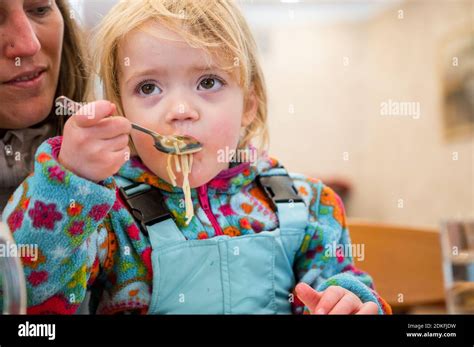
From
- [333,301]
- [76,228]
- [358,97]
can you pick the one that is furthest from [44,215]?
[358,97]

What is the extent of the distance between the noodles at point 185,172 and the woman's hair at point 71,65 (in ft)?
0.48

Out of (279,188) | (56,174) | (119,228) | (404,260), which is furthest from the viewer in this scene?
(404,260)

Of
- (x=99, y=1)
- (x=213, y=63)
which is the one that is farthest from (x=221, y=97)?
(x=99, y=1)

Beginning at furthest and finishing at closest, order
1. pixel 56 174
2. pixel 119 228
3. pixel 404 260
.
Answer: pixel 404 260
pixel 119 228
pixel 56 174

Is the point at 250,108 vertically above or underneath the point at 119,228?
above

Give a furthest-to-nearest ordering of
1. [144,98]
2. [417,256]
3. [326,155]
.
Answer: [417,256]
[326,155]
[144,98]

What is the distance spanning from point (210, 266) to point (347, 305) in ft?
0.60

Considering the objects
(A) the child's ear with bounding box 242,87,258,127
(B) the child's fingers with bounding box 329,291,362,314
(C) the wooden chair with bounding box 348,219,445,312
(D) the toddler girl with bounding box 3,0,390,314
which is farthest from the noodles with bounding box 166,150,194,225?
(C) the wooden chair with bounding box 348,219,445,312

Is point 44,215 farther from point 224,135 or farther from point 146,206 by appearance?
point 224,135

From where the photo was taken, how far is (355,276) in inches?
33.9

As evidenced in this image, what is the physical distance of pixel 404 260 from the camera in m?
1.27

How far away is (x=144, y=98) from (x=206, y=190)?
0.15 m

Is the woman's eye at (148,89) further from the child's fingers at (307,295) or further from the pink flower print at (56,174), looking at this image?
the child's fingers at (307,295)
